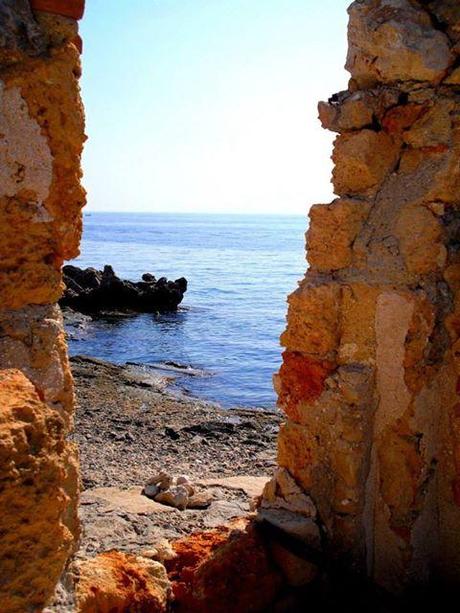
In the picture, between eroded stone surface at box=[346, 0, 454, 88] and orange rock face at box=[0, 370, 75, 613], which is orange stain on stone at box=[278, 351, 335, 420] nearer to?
eroded stone surface at box=[346, 0, 454, 88]

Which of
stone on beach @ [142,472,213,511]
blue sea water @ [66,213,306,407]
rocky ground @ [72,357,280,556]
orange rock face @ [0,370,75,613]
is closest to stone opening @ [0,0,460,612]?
rocky ground @ [72,357,280,556]

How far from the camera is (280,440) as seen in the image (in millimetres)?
3996

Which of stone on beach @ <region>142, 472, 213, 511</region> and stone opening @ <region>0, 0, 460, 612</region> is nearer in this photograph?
stone opening @ <region>0, 0, 460, 612</region>

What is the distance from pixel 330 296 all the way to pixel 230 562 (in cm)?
148

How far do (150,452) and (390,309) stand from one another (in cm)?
686

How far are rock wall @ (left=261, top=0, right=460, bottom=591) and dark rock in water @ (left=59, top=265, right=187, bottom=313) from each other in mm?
22777

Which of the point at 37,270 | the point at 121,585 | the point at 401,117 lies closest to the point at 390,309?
the point at 401,117

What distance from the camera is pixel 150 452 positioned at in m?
9.81

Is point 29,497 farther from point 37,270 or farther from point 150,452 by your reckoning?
point 150,452

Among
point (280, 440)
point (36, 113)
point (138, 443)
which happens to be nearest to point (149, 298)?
point (138, 443)

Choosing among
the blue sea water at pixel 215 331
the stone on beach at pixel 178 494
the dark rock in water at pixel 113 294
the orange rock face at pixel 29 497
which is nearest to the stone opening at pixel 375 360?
the stone on beach at pixel 178 494

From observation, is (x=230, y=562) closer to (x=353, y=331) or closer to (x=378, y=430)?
(x=378, y=430)

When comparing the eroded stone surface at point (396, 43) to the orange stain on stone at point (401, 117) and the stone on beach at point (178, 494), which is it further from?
the stone on beach at point (178, 494)

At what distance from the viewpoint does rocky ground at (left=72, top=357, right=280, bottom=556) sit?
4227 millimetres
